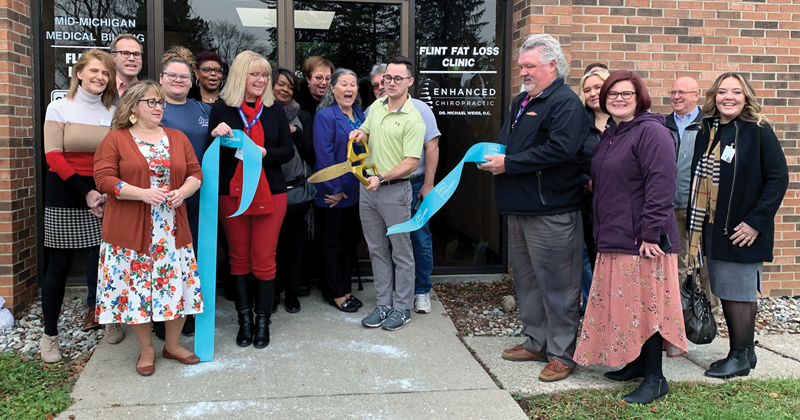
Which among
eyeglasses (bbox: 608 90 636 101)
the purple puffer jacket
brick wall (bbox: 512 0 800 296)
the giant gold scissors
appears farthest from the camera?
brick wall (bbox: 512 0 800 296)

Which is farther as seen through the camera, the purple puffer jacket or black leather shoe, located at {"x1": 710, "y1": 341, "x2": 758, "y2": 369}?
black leather shoe, located at {"x1": 710, "y1": 341, "x2": 758, "y2": 369}

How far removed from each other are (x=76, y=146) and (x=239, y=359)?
1773 mm

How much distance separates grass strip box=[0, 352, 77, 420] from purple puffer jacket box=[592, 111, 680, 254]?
320 centimetres

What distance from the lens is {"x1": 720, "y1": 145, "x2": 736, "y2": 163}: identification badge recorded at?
391 centimetres

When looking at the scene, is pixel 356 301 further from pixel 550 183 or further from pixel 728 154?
pixel 728 154

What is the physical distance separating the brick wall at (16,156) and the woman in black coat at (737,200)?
204 inches

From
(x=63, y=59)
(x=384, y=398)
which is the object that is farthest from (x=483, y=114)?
(x=63, y=59)

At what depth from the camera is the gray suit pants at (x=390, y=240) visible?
472 centimetres

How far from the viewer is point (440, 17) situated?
6.15 meters

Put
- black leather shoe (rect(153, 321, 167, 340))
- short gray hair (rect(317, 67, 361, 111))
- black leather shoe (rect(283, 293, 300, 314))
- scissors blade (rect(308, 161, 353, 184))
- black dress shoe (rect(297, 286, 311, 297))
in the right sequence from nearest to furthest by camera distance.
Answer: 1. black leather shoe (rect(153, 321, 167, 340))
2. scissors blade (rect(308, 161, 353, 184))
3. short gray hair (rect(317, 67, 361, 111))
4. black leather shoe (rect(283, 293, 300, 314))
5. black dress shoe (rect(297, 286, 311, 297))

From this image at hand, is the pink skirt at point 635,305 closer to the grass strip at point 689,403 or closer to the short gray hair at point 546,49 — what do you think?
the grass strip at point 689,403

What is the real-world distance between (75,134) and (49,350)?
1462 millimetres

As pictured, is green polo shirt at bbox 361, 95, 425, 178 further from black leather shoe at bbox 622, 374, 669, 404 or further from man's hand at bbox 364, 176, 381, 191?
black leather shoe at bbox 622, 374, 669, 404

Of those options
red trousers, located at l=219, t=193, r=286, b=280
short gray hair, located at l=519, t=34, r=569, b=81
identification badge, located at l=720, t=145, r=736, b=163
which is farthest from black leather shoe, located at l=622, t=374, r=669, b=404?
red trousers, located at l=219, t=193, r=286, b=280
